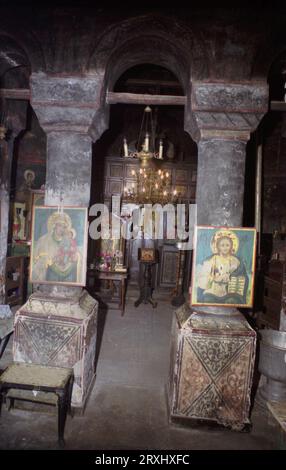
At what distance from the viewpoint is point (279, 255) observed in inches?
295

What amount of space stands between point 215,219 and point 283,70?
2311mm

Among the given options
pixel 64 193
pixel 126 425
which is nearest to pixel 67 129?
pixel 64 193

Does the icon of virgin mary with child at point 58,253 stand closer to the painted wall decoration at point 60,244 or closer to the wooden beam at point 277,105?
the painted wall decoration at point 60,244

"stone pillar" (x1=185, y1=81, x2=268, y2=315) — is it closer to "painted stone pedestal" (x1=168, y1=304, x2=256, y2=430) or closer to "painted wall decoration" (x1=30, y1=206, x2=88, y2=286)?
"painted stone pedestal" (x1=168, y1=304, x2=256, y2=430)

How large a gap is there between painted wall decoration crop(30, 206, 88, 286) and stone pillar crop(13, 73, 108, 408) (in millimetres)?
163

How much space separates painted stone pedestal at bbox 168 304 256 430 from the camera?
3.22 metres

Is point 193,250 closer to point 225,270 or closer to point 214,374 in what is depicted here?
point 225,270

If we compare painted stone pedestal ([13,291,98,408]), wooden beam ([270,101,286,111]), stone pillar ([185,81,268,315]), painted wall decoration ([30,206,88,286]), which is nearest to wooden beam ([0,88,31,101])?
painted wall decoration ([30,206,88,286])

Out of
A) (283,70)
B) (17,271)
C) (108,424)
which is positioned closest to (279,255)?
(283,70)

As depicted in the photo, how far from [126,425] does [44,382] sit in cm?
108

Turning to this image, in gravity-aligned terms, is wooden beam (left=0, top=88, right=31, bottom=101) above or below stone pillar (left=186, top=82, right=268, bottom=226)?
above

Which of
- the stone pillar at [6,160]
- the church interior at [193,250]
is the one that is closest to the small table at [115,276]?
the stone pillar at [6,160]

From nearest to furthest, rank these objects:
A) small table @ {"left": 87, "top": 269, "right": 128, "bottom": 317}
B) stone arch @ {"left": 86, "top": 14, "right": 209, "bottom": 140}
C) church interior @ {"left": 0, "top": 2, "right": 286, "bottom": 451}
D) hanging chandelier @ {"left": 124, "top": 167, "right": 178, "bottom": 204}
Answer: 1. church interior @ {"left": 0, "top": 2, "right": 286, "bottom": 451}
2. stone arch @ {"left": 86, "top": 14, "right": 209, "bottom": 140}
3. hanging chandelier @ {"left": 124, "top": 167, "right": 178, "bottom": 204}
4. small table @ {"left": 87, "top": 269, "right": 128, "bottom": 317}
